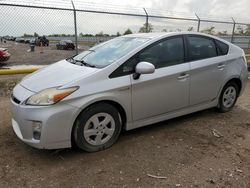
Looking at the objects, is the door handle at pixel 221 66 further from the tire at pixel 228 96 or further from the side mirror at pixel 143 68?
the side mirror at pixel 143 68

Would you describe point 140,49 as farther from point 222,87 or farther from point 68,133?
point 222,87

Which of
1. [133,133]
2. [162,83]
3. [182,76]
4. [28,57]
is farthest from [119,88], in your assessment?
[28,57]

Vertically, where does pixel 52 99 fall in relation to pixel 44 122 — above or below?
above

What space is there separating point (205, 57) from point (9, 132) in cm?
341

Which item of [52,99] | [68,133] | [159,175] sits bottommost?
[159,175]

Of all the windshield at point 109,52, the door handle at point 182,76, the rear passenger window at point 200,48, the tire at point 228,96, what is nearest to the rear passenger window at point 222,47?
the rear passenger window at point 200,48

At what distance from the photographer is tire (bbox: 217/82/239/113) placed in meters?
5.23

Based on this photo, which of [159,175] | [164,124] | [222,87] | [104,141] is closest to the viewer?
[159,175]

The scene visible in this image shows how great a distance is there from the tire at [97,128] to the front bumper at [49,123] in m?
0.13

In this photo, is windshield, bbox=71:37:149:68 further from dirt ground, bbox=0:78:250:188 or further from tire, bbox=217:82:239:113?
tire, bbox=217:82:239:113

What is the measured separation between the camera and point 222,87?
5098 mm

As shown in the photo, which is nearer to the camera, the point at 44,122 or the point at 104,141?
the point at 44,122

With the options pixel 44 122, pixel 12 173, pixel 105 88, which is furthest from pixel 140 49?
pixel 12 173

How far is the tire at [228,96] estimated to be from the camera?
17.2 feet
